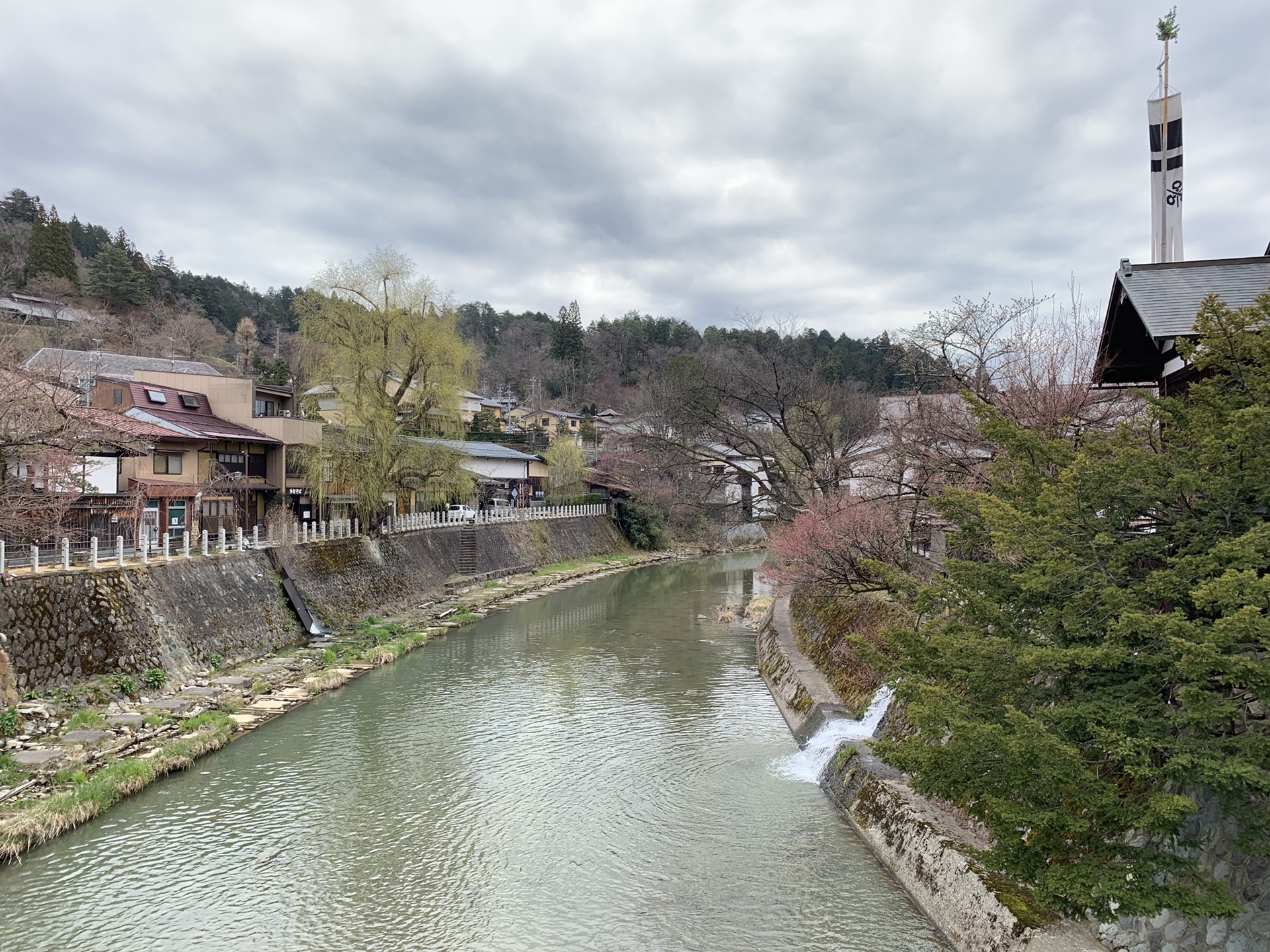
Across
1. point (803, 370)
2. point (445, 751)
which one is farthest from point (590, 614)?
point (445, 751)

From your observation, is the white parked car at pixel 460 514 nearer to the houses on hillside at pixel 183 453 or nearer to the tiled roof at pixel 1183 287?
the houses on hillside at pixel 183 453

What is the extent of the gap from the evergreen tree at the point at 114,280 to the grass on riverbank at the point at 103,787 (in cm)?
5332

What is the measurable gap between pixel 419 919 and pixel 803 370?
22.0 m

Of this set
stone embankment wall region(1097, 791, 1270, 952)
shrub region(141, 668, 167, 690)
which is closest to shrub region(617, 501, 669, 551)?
shrub region(141, 668, 167, 690)

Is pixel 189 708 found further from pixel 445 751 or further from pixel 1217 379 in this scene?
pixel 1217 379

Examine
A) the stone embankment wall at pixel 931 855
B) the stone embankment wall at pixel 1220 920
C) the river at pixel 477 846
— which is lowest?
the river at pixel 477 846

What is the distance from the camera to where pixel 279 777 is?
12047 millimetres

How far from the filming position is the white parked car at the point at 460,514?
3512 centimetres

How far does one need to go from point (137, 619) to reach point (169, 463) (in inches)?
418

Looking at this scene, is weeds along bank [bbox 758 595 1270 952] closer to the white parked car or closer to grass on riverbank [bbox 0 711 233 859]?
grass on riverbank [bbox 0 711 233 859]

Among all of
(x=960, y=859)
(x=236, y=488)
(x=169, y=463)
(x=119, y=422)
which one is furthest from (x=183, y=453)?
(x=960, y=859)

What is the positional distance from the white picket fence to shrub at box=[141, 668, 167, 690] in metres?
2.39

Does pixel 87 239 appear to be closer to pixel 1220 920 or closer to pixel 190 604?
pixel 190 604

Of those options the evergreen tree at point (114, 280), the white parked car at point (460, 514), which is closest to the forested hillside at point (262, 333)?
the evergreen tree at point (114, 280)
